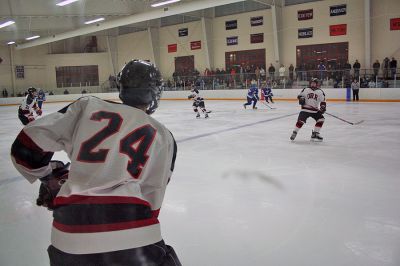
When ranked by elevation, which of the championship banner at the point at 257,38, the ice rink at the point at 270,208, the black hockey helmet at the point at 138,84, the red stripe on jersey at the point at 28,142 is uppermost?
the championship banner at the point at 257,38

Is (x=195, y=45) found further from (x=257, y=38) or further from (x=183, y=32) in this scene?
(x=257, y=38)

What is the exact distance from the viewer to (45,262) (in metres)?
2.39

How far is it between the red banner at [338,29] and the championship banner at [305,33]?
3.25 feet

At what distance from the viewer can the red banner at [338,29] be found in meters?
18.0

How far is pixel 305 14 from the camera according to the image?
19000 millimetres

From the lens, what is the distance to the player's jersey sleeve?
4.06ft

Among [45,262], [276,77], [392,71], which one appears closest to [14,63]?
[276,77]

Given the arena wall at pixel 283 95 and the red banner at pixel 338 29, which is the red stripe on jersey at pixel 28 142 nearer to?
the arena wall at pixel 283 95

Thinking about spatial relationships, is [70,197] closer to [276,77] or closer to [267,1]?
[276,77]

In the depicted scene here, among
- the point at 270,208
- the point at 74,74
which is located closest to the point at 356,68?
the point at 270,208

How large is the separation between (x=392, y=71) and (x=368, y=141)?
10265mm

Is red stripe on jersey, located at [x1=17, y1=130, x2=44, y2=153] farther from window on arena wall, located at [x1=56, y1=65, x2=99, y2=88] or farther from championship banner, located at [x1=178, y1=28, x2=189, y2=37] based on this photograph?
window on arena wall, located at [x1=56, y1=65, x2=99, y2=88]

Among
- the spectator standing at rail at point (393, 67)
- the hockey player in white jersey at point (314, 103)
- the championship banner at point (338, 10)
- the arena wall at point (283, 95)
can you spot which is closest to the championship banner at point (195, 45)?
the arena wall at point (283, 95)

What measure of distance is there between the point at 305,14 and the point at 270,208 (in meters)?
17.6
